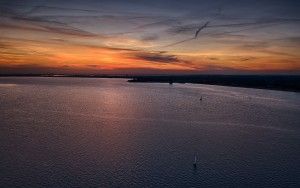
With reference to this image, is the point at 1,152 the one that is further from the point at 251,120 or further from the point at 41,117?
the point at 251,120

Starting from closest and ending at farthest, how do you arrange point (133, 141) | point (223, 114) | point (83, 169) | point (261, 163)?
point (83, 169), point (261, 163), point (133, 141), point (223, 114)

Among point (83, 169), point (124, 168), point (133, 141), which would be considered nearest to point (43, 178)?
point (83, 169)

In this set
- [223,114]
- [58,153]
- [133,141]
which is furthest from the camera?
[223,114]

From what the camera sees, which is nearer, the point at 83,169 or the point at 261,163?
the point at 83,169

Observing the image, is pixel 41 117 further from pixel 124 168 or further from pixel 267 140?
pixel 267 140

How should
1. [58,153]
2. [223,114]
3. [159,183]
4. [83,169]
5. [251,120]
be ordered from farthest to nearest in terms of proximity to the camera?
[223,114] < [251,120] < [58,153] < [83,169] < [159,183]

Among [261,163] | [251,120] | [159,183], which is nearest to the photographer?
[159,183]

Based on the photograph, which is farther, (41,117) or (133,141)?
(41,117)

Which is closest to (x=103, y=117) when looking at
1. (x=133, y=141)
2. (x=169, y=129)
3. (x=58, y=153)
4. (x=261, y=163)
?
(x=169, y=129)
